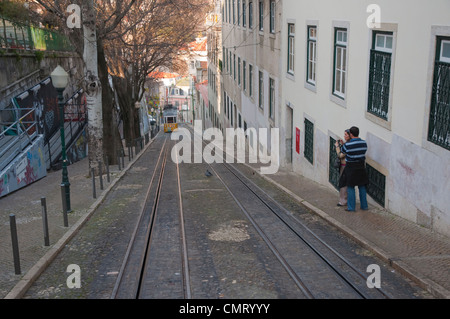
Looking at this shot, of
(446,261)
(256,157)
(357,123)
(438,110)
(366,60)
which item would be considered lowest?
(256,157)

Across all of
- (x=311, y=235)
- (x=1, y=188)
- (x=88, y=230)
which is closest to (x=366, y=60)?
(x=311, y=235)

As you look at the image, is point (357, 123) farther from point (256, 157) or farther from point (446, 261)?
point (256, 157)

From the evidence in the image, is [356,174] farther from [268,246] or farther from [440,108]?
[268,246]

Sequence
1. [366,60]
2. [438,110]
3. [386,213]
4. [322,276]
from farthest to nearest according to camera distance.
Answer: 1. [366,60]
2. [386,213]
3. [438,110]
4. [322,276]

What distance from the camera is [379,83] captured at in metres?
9.31

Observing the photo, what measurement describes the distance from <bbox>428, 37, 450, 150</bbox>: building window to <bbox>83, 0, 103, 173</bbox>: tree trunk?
10362 millimetres

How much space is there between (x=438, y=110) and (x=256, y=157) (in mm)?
15464

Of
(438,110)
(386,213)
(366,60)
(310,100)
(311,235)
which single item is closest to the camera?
(438,110)

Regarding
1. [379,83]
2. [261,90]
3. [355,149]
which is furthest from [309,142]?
[261,90]

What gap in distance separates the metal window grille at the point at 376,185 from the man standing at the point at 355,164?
1.13 ft

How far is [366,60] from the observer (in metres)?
9.80

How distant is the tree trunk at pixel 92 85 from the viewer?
14.1 m

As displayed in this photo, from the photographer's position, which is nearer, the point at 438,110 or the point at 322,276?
the point at 322,276

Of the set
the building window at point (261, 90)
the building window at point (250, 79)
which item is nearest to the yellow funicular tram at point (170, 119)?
the building window at point (250, 79)
